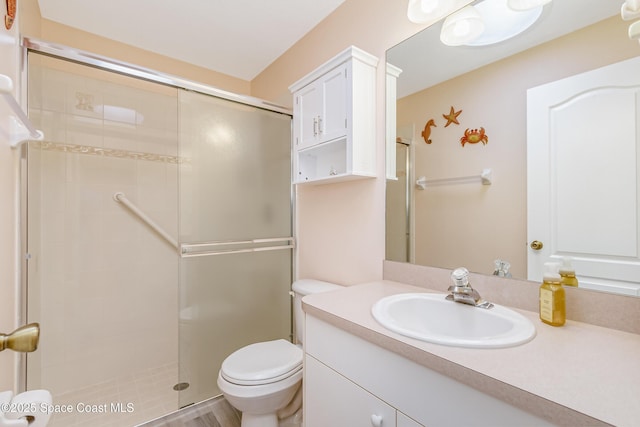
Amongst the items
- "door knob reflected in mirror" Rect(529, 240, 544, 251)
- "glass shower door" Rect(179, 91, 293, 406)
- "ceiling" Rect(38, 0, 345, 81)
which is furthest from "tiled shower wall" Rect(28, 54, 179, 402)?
"door knob reflected in mirror" Rect(529, 240, 544, 251)

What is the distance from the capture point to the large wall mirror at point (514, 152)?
2.72 ft

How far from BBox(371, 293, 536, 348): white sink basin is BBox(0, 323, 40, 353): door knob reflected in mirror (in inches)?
32.1

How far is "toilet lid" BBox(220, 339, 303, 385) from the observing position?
4.15 feet

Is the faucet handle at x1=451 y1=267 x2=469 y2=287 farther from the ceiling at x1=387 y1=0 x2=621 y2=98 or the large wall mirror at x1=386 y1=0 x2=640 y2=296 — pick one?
the ceiling at x1=387 y1=0 x2=621 y2=98

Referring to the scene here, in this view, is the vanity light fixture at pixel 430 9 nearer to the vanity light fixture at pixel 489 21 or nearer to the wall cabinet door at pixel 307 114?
the vanity light fixture at pixel 489 21

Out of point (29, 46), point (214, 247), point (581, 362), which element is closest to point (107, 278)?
point (214, 247)

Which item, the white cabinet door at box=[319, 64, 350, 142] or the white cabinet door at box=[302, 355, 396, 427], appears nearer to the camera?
the white cabinet door at box=[302, 355, 396, 427]

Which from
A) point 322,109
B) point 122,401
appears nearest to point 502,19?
point 322,109

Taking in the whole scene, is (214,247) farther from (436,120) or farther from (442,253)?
(436,120)

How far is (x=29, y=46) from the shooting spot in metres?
1.24

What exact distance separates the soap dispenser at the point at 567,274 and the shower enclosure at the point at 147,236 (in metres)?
1.53

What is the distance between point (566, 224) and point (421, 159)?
0.61 meters

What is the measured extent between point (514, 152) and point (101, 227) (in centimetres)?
246

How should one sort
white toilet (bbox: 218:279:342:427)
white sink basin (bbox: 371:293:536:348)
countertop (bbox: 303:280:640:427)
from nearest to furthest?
countertop (bbox: 303:280:640:427)
white sink basin (bbox: 371:293:536:348)
white toilet (bbox: 218:279:342:427)
